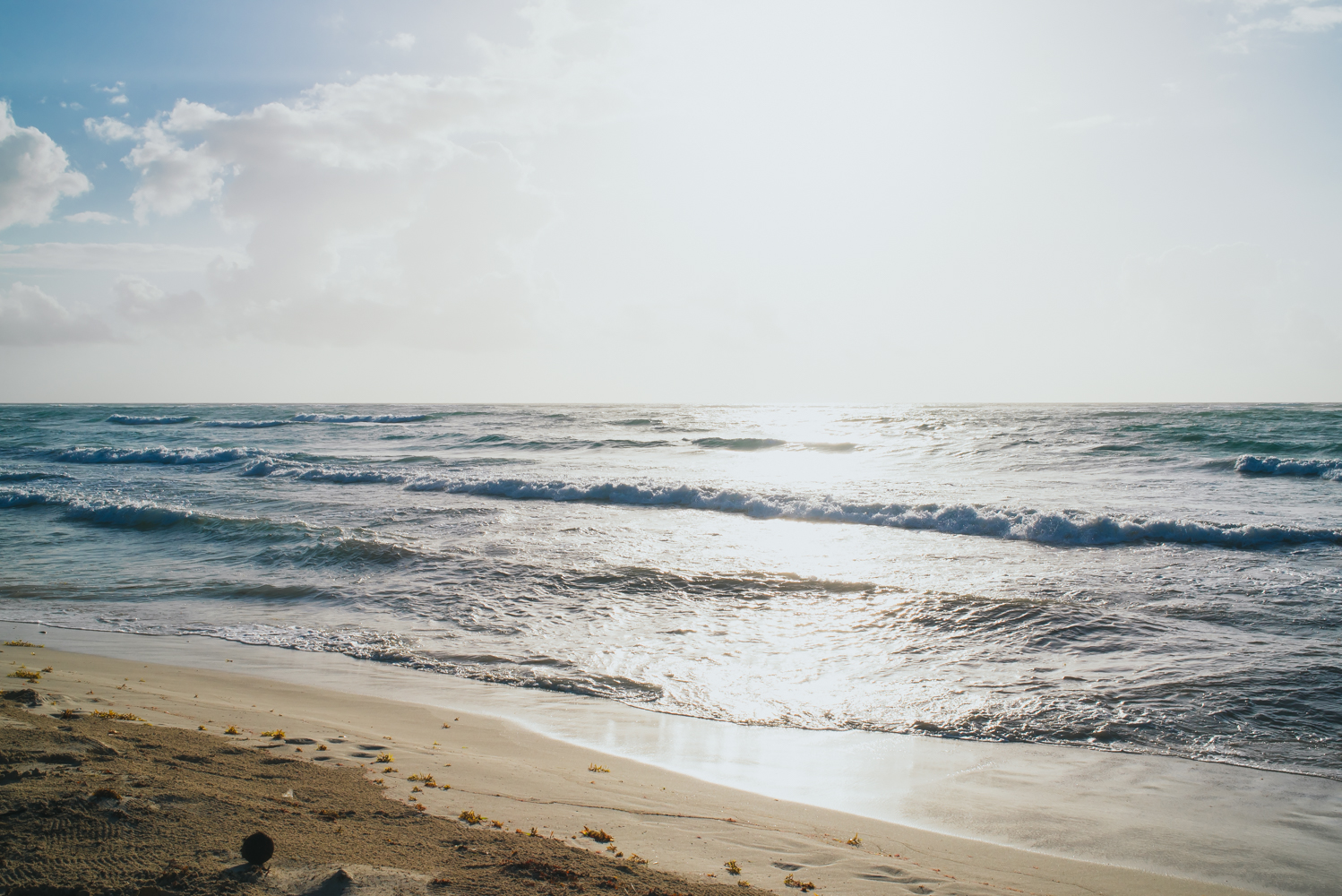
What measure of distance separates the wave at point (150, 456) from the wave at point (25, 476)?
527cm

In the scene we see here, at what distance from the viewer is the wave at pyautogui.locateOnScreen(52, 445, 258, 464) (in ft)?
93.0

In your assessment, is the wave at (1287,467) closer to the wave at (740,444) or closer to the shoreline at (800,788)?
the wave at (740,444)

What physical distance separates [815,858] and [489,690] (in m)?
3.90

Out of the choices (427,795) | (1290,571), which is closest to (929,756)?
(427,795)

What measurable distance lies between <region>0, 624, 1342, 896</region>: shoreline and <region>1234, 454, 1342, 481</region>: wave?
21.3 metres

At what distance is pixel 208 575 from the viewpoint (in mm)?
10609

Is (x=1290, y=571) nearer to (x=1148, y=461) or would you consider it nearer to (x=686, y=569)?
(x=686, y=569)

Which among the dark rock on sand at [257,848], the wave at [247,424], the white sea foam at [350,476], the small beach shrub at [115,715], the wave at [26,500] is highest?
the wave at [247,424]

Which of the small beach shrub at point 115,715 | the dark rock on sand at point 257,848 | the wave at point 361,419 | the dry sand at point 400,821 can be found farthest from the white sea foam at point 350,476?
the wave at point 361,419

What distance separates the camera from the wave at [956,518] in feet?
39.3

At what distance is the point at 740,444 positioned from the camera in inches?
1356

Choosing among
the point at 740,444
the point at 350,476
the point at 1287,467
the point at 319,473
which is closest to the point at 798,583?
the point at 350,476

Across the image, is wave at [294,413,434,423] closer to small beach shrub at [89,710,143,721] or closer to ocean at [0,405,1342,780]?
ocean at [0,405,1342,780]

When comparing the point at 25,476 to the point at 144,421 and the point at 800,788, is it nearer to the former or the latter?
the point at 800,788
